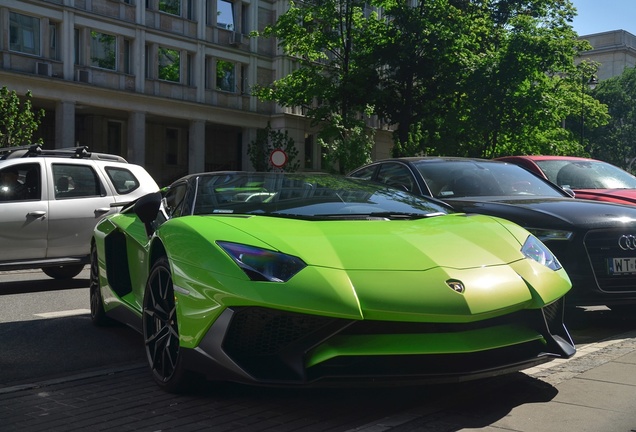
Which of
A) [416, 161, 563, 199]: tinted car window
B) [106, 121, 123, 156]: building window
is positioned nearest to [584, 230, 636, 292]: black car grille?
[416, 161, 563, 199]: tinted car window

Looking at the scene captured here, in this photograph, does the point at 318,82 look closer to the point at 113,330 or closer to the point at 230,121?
the point at 230,121

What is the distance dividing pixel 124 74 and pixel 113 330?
31.5 m

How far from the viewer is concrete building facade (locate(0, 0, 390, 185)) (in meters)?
33.8

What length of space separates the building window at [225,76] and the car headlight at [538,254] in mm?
38687

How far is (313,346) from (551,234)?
3.22 meters

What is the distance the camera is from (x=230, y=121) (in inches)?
1695

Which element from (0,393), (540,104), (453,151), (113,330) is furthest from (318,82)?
(0,393)

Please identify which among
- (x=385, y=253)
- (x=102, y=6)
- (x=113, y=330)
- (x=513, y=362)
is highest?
(x=102, y=6)

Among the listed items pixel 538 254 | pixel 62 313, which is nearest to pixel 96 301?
pixel 62 313

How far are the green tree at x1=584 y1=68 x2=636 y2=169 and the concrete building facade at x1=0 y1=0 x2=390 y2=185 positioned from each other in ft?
93.0

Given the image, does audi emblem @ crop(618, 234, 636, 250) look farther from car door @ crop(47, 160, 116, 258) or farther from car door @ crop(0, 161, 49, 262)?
car door @ crop(0, 161, 49, 262)

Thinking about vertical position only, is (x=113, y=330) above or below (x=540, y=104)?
below

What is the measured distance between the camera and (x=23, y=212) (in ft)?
32.5

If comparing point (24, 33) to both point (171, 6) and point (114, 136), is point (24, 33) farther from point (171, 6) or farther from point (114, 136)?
point (114, 136)
